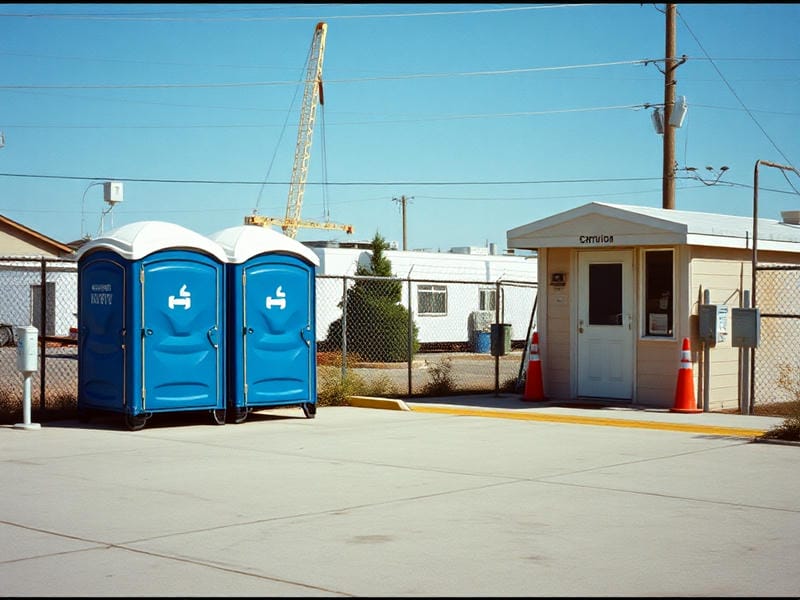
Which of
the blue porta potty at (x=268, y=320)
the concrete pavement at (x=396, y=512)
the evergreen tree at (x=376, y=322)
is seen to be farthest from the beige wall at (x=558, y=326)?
the evergreen tree at (x=376, y=322)

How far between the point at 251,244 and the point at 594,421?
5.09 metres

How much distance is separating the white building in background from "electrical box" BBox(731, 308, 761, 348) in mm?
17769

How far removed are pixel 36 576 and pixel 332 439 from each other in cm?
651

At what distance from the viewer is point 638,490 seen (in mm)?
9305

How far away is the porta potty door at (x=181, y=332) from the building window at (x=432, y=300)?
857 inches

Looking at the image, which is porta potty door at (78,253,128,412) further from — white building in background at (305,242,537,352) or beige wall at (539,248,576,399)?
white building in background at (305,242,537,352)

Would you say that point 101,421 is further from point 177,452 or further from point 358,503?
point 358,503

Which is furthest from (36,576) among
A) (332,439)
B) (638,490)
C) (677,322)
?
(677,322)

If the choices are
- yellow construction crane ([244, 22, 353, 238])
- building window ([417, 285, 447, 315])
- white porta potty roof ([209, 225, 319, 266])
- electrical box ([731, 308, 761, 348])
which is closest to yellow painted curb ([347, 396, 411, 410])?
white porta potty roof ([209, 225, 319, 266])

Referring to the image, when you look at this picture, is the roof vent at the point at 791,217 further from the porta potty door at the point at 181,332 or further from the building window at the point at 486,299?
the building window at the point at 486,299

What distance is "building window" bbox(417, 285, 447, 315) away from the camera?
117ft

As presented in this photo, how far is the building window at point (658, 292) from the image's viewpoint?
16391 millimetres

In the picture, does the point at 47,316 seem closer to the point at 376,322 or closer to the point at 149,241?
the point at 376,322

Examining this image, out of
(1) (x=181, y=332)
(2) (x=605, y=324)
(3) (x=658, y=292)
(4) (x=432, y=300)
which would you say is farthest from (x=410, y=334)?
(4) (x=432, y=300)
